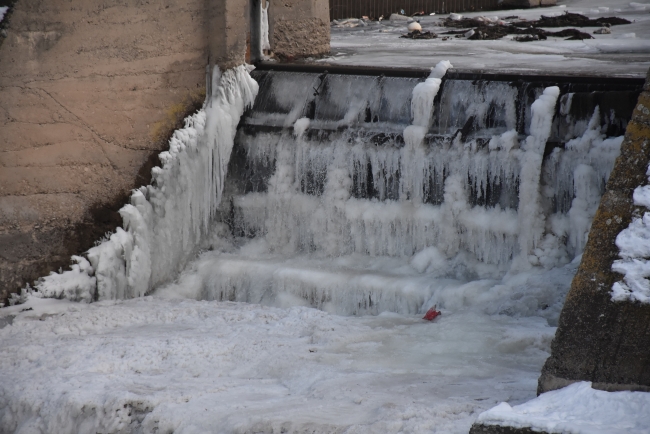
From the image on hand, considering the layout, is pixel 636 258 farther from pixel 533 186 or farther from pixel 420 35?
pixel 420 35

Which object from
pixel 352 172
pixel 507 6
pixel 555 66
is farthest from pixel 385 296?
pixel 507 6

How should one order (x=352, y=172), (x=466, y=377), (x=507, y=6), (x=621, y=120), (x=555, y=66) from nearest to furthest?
(x=466, y=377), (x=621, y=120), (x=352, y=172), (x=555, y=66), (x=507, y=6)

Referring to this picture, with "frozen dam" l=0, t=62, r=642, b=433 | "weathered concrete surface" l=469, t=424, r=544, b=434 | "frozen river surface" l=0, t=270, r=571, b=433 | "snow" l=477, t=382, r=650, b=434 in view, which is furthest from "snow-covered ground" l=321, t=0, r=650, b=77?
"weathered concrete surface" l=469, t=424, r=544, b=434

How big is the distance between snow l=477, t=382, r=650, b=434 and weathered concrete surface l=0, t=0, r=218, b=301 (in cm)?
357

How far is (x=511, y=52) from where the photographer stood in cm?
796

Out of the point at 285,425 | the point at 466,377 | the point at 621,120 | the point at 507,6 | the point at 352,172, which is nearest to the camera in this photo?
the point at 285,425

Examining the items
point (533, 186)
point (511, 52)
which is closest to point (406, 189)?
point (533, 186)

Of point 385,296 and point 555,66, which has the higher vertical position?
point 555,66

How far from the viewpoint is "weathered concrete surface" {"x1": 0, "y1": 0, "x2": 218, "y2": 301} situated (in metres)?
5.05

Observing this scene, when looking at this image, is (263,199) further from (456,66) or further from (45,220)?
(456,66)

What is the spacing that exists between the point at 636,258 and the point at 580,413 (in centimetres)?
59

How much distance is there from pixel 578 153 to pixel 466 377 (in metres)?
1.94

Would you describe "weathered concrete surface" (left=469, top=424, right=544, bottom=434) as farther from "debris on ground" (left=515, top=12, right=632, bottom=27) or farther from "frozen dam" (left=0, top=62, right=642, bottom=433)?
"debris on ground" (left=515, top=12, right=632, bottom=27)

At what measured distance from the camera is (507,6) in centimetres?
1320
